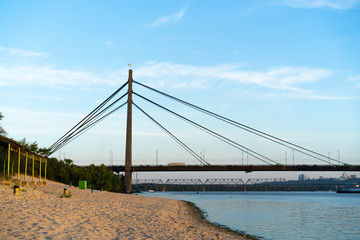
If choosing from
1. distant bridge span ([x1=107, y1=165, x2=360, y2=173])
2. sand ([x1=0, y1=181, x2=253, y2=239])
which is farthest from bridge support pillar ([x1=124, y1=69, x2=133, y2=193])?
distant bridge span ([x1=107, y1=165, x2=360, y2=173])

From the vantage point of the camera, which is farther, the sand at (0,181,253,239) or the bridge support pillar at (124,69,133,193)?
the bridge support pillar at (124,69,133,193)

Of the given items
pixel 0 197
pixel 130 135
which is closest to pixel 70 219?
pixel 0 197

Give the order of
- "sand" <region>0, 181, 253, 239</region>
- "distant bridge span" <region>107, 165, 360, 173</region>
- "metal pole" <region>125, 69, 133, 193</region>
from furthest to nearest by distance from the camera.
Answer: "distant bridge span" <region>107, 165, 360, 173</region>
"metal pole" <region>125, 69, 133, 193</region>
"sand" <region>0, 181, 253, 239</region>

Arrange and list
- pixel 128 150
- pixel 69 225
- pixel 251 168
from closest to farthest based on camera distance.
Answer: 1. pixel 69 225
2. pixel 128 150
3. pixel 251 168

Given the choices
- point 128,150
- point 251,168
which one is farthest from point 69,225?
point 251,168

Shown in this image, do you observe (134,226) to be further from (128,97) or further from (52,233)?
(128,97)

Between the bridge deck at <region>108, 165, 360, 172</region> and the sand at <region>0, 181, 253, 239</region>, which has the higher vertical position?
the bridge deck at <region>108, 165, 360, 172</region>

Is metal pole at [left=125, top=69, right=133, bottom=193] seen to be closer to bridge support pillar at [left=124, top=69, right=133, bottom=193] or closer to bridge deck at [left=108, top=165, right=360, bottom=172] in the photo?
bridge support pillar at [left=124, top=69, right=133, bottom=193]

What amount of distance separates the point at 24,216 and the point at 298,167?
109 meters

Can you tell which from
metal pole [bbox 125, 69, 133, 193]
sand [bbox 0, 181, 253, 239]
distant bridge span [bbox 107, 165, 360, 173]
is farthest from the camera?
distant bridge span [bbox 107, 165, 360, 173]

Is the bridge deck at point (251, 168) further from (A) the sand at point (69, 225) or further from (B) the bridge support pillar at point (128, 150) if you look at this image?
(A) the sand at point (69, 225)

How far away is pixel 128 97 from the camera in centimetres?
7369

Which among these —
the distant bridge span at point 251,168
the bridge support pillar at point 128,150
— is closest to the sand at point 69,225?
the bridge support pillar at point 128,150

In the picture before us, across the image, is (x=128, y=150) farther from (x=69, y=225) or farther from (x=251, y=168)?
(x=251, y=168)
